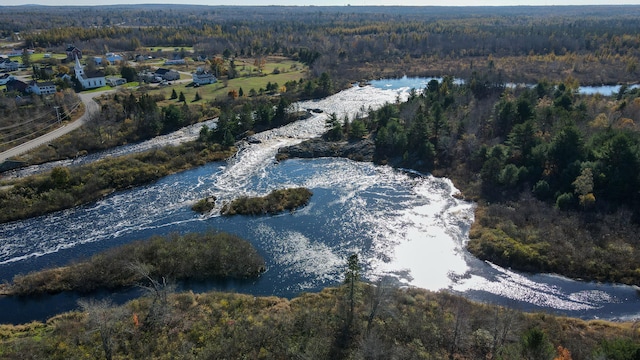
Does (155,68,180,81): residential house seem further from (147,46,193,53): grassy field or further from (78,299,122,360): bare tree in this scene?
(78,299,122,360): bare tree

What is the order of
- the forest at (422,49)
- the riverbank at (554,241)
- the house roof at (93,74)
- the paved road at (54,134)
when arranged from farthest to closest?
the forest at (422,49)
the house roof at (93,74)
the paved road at (54,134)
the riverbank at (554,241)

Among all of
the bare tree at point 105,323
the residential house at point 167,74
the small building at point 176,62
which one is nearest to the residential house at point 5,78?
the residential house at point 167,74

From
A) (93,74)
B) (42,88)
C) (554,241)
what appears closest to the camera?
(554,241)

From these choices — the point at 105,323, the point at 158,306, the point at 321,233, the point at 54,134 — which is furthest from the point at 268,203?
the point at 54,134

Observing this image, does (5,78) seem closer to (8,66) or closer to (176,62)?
(8,66)

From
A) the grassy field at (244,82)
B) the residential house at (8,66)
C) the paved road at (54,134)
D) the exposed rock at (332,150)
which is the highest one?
the residential house at (8,66)

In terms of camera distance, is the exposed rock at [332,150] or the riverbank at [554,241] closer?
the riverbank at [554,241]

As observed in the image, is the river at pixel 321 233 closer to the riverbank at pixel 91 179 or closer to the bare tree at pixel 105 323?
the riverbank at pixel 91 179
